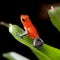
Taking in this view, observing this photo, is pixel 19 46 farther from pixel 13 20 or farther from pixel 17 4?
pixel 17 4

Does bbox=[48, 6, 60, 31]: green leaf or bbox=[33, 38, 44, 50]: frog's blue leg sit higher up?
bbox=[48, 6, 60, 31]: green leaf

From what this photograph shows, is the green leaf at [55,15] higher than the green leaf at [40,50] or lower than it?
higher

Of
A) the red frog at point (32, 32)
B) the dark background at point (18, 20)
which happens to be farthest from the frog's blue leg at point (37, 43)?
the dark background at point (18, 20)

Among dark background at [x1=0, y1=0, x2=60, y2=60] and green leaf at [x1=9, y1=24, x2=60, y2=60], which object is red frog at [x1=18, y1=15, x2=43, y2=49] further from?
dark background at [x1=0, y1=0, x2=60, y2=60]

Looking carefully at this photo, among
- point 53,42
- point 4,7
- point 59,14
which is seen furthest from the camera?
point 4,7

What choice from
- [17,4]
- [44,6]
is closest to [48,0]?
[44,6]

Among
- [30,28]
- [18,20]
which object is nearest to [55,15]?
[30,28]

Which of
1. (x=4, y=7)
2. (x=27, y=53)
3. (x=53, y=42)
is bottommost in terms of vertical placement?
(x=27, y=53)

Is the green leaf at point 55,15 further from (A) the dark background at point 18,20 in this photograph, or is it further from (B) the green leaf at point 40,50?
(A) the dark background at point 18,20

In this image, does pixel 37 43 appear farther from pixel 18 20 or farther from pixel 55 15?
pixel 18 20

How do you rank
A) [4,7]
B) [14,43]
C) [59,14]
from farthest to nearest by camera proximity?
[4,7] < [14,43] < [59,14]

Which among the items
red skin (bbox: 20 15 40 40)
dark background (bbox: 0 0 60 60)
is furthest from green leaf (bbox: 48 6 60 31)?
dark background (bbox: 0 0 60 60)
